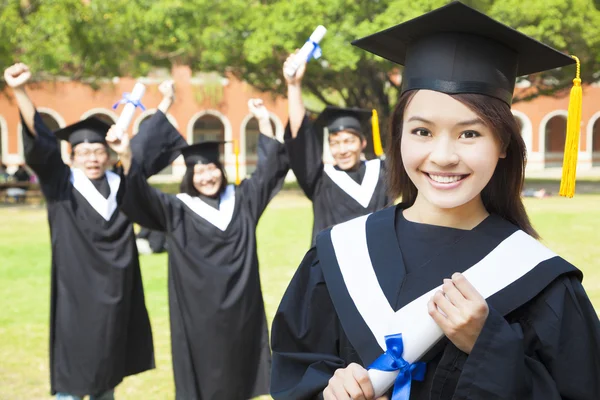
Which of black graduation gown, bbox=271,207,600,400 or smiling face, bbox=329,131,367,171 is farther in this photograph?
smiling face, bbox=329,131,367,171

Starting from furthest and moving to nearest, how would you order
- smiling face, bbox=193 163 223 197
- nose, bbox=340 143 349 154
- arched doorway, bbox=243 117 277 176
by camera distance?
arched doorway, bbox=243 117 277 176, nose, bbox=340 143 349 154, smiling face, bbox=193 163 223 197

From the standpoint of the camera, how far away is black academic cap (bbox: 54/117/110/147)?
4.27 metres

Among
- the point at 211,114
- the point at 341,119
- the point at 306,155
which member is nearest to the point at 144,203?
the point at 306,155

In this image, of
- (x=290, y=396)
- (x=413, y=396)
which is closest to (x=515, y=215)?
(x=413, y=396)

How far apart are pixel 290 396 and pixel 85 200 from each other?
2760 mm

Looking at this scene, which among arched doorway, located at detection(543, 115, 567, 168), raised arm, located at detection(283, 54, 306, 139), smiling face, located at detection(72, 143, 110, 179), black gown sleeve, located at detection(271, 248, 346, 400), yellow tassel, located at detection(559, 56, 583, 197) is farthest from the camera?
arched doorway, located at detection(543, 115, 567, 168)

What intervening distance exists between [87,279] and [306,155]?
4.82 feet

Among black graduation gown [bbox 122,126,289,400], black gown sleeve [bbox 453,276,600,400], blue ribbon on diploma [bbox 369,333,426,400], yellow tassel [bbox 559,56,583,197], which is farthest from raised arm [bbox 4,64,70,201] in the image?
black gown sleeve [bbox 453,276,600,400]

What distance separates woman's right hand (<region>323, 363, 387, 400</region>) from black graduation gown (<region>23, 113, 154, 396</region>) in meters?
2.72

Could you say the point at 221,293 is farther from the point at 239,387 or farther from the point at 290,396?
the point at 290,396

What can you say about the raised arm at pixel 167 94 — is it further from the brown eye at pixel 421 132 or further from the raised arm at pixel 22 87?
the brown eye at pixel 421 132

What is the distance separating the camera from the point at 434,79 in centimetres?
163

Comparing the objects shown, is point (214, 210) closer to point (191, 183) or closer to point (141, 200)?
point (191, 183)

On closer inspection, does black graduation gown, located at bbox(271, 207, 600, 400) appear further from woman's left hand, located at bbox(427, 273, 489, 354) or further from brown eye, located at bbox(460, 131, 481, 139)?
brown eye, located at bbox(460, 131, 481, 139)
